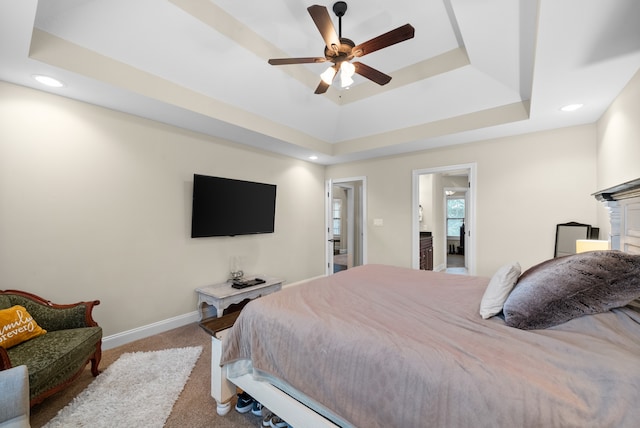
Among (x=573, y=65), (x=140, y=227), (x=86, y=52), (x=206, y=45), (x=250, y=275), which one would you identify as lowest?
(x=250, y=275)

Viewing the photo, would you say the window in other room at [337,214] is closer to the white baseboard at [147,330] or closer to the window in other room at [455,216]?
the window in other room at [455,216]

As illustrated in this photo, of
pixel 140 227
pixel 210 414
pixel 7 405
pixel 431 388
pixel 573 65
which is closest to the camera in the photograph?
pixel 431 388

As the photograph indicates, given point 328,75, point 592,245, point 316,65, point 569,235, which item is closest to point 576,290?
point 592,245

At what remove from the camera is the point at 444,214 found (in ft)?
21.1

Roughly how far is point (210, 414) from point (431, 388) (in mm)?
1528

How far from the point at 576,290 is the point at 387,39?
1870 millimetres

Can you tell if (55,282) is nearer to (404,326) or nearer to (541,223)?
(404,326)

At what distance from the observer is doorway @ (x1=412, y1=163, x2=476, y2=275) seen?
381cm

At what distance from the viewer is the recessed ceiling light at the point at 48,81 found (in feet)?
6.92

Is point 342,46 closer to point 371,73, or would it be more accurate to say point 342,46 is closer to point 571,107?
point 371,73

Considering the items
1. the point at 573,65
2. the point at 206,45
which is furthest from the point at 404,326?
the point at 206,45

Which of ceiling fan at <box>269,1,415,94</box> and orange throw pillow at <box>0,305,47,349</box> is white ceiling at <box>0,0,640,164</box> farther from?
orange throw pillow at <box>0,305,47,349</box>

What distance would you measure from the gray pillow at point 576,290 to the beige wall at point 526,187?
244 centimetres

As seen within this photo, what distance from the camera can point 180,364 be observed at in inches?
90.1
